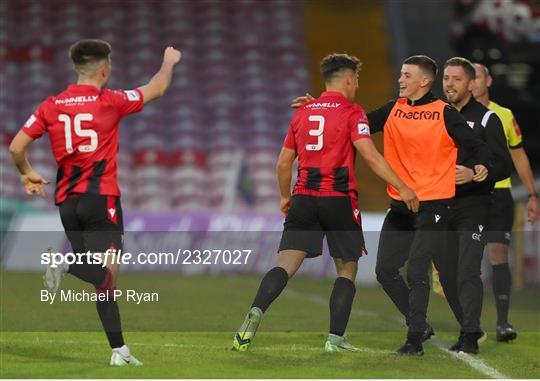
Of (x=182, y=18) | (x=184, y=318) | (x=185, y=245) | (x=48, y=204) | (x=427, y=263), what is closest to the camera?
(x=427, y=263)

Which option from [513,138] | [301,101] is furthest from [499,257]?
[301,101]

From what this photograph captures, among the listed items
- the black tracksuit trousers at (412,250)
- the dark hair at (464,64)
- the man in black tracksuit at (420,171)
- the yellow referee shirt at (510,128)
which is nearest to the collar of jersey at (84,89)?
the man in black tracksuit at (420,171)

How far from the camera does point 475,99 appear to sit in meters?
9.91

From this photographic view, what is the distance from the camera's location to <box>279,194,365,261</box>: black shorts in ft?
27.9

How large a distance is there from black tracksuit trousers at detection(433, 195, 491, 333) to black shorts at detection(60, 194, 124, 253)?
8.96 ft

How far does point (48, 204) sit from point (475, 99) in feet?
46.0

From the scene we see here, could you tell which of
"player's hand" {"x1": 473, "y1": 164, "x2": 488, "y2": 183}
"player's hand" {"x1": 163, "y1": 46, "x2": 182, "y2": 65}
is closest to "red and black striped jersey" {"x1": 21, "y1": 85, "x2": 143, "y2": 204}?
"player's hand" {"x1": 163, "y1": 46, "x2": 182, "y2": 65}

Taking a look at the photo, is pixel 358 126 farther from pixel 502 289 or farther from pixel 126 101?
pixel 502 289

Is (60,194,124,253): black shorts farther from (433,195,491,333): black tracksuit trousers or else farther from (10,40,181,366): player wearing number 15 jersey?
(433,195,491,333): black tracksuit trousers

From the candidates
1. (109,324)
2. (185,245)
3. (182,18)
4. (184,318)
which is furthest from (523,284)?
(182,18)

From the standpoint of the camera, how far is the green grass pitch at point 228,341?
7.76 m

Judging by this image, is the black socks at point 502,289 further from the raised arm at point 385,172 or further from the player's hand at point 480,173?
Result: the raised arm at point 385,172

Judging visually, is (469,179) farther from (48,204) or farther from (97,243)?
(48,204)

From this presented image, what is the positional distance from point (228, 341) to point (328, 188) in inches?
63.7
